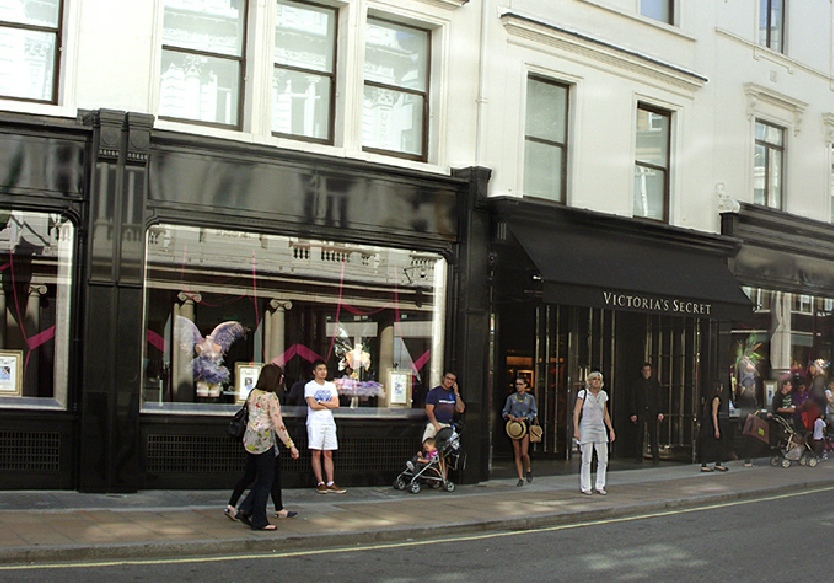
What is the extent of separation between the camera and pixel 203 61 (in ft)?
51.3

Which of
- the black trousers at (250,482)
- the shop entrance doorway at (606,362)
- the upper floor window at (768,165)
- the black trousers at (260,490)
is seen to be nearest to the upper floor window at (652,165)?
the shop entrance doorway at (606,362)

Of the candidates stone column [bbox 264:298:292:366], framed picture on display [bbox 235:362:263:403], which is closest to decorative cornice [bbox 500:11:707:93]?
stone column [bbox 264:298:292:366]

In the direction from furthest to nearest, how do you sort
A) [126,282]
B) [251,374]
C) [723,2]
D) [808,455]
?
[723,2], [808,455], [251,374], [126,282]

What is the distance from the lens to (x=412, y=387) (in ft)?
56.0

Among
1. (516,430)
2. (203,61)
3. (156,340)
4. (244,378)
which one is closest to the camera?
(156,340)

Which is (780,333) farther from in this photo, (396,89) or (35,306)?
(35,306)

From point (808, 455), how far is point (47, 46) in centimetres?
1577

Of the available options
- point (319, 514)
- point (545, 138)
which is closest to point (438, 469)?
point (319, 514)

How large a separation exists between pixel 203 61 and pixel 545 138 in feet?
21.5

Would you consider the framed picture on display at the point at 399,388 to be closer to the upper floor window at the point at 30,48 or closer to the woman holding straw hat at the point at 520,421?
the woman holding straw hat at the point at 520,421

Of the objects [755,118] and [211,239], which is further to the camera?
[755,118]

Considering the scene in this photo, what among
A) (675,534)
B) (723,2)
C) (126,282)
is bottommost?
(675,534)

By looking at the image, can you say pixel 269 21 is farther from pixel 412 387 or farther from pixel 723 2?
pixel 723 2

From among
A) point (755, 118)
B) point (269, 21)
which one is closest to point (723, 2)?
point (755, 118)
